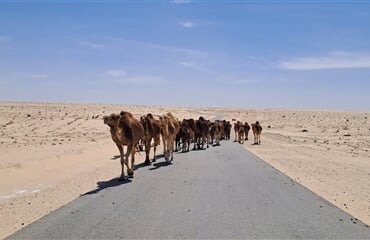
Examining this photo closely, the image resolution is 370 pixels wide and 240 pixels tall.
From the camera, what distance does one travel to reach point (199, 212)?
931 centimetres

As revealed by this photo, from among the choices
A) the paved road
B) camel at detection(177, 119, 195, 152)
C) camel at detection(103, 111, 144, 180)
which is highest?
camel at detection(103, 111, 144, 180)

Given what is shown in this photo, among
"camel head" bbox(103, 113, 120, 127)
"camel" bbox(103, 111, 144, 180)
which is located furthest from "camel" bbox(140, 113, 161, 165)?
"camel head" bbox(103, 113, 120, 127)

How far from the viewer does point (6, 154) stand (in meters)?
20.0

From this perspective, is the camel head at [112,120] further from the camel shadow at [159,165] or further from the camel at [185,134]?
the camel at [185,134]

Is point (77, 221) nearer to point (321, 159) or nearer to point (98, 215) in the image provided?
point (98, 215)

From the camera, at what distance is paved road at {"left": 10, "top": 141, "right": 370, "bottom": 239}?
25.5 ft

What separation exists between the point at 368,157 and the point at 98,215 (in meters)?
19.5

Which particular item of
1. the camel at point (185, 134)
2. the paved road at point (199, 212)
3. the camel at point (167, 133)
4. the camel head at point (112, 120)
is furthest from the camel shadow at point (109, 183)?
the camel at point (185, 134)

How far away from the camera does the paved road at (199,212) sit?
778 centimetres

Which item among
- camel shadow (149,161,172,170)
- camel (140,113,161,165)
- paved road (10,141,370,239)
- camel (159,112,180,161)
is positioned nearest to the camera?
paved road (10,141,370,239)

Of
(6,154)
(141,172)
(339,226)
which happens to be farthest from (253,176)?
(6,154)

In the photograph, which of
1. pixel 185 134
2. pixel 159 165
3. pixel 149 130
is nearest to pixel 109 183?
pixel 159 165

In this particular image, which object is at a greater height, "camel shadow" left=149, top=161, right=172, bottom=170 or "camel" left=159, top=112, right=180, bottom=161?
"camel" left=159, top=112, right=180, bottom=161

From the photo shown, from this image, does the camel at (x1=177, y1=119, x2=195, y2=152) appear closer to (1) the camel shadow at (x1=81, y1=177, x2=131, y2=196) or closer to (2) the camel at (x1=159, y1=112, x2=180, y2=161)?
(2) the camel at (x1=159, y1=112, x2=180, y2=161)
